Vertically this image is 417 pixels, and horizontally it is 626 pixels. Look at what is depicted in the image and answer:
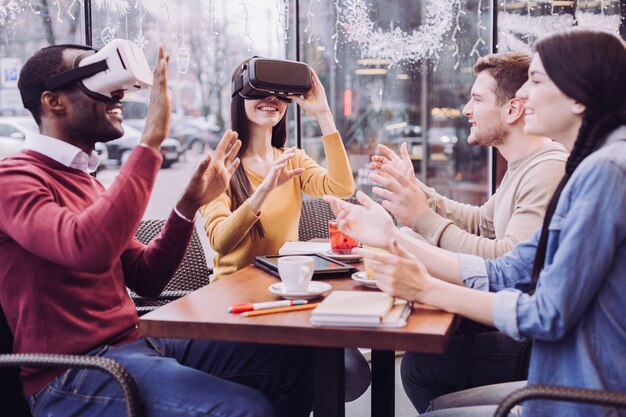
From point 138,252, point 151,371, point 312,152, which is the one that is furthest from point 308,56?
point 151,371

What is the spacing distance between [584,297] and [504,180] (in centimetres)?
Answer: 100

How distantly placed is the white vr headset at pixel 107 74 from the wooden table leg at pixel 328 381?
781 mm

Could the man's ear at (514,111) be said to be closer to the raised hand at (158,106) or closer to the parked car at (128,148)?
the raised hand at (158,106)

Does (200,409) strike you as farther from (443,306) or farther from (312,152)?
(312,152)

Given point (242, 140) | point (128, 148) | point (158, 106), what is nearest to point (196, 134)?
point (128, 148)

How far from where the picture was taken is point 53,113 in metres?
1.65

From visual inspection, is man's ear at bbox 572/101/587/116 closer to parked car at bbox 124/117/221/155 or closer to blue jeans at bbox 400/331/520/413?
blue jeans at bbox 400/331/520/413

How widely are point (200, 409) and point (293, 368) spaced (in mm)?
513

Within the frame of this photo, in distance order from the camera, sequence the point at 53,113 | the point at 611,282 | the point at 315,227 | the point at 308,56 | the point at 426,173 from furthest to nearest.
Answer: the point at 426,173 < the point at 308,56 < the point at 315,227 < the point at 53,113 < the point at 611,282

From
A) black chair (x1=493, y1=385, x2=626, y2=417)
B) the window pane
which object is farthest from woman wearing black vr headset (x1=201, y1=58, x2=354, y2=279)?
the window pane

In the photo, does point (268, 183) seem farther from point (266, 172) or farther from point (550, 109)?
point (550, 109)

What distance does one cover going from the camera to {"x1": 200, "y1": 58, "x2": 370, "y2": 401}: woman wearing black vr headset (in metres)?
2.21

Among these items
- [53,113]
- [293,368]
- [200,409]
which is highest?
[53,113]

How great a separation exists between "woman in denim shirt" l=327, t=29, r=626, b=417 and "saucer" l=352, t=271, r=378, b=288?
0.26 meters
